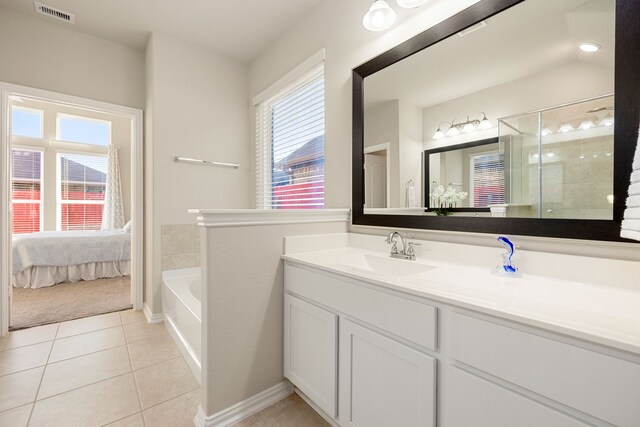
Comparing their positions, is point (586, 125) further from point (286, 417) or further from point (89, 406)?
point (89, 406)

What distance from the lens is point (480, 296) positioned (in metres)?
0.88

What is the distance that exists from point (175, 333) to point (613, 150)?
2.86 m

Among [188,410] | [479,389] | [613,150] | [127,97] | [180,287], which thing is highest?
[127,97]

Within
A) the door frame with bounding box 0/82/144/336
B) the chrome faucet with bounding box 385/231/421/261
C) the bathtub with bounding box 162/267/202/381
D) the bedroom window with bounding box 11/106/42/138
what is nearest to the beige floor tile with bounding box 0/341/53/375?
the door frame with bounding box 0/82/144/336

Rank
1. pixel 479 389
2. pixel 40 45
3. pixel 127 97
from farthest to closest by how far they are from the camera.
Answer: pixel 127 97
pixel 40 45
pixel 479 389

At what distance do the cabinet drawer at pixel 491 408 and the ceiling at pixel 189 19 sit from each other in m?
2.67

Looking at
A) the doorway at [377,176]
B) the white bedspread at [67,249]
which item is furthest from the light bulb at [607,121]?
the white bedspread at [67,249]

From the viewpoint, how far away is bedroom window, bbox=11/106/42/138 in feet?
16.4

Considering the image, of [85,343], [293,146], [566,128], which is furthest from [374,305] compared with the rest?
[85,343]

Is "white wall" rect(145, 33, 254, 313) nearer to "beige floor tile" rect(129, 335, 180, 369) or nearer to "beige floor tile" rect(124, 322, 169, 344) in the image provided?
"beige floor tile" rect(124, 322, 169, 344)

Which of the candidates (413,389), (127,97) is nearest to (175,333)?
(413,389)

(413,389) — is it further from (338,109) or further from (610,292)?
(338,109)

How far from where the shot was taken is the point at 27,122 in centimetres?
510

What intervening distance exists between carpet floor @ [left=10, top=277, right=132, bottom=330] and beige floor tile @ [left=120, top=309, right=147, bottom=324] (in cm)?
16
